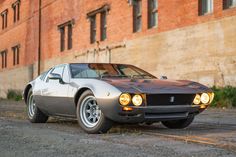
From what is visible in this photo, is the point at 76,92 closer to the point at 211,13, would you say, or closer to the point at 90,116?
the point at 90,116

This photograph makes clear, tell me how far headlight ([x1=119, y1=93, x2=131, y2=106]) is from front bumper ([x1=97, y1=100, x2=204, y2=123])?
2.9 inches

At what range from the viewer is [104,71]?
8.83m

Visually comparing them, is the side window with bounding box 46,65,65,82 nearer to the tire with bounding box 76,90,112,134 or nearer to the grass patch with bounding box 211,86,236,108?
the tire with bounding box 76,90,112,134

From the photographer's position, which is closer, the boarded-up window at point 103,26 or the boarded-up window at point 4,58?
the boarded-up window at point 103,26

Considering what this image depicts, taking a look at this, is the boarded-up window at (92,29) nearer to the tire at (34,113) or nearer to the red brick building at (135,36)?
the red brick building at (135,36)

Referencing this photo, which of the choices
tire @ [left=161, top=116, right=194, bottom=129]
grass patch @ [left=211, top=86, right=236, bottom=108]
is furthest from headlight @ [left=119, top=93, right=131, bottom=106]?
grass patch @ [left=211, top=86, right=236, bottom=108]

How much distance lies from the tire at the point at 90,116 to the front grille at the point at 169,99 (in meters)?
0.74

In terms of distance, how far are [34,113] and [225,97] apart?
8.18 meters

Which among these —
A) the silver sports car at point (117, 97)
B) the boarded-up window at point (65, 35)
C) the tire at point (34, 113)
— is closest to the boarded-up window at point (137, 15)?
the boarded-up window at point (65, 35)

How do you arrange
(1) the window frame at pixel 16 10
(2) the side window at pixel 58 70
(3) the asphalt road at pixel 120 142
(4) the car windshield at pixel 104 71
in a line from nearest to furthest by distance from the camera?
(3) the asphalt road at pixel 120 142 < (4) the car windshield at pixel 104 71 < (2) the side window at pixel 58 70 < (1) the window frame at pixel 16 10

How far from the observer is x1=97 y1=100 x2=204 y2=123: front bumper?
7484 millimetres

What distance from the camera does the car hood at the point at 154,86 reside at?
7527mm

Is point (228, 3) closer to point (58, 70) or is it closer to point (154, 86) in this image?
point (58, 70)

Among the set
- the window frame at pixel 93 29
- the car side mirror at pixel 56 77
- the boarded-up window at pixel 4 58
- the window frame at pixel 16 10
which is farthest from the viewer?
the boarded-up window at pixel 4 58
